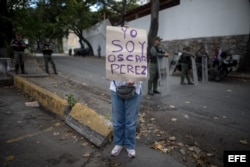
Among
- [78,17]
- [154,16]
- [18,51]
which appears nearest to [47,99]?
[18,51]

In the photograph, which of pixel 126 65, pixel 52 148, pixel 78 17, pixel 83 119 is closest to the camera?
pixel 126 65

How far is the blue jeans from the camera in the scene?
3.55m

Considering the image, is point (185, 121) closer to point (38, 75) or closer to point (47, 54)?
point (38, 75)

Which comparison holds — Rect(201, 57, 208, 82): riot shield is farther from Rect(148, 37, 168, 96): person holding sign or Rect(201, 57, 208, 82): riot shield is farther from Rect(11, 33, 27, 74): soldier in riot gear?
Rect(11, 33, 27, 74): soldier in riot gear

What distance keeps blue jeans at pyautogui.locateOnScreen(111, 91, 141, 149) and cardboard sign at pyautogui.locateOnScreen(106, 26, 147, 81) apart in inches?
12.4

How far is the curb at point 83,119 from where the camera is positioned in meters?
4.14

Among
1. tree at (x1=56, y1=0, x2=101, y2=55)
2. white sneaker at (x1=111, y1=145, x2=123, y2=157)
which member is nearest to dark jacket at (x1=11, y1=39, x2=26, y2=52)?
white sneaker at (x1=111, y1=145, x2=123, y2=157)

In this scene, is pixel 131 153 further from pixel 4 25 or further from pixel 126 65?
pixel 4 25

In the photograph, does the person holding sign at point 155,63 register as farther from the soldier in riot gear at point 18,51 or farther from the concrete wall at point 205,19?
the concrete wall at point 205,19

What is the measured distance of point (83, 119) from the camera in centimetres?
464

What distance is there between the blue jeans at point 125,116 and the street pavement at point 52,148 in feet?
0.96

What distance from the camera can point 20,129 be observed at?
16.1 ft

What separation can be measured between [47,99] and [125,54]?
10.9ft

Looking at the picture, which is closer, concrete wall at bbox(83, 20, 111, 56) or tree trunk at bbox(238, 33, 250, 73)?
tree trunk at bbox(238, 33, 250, 73)
